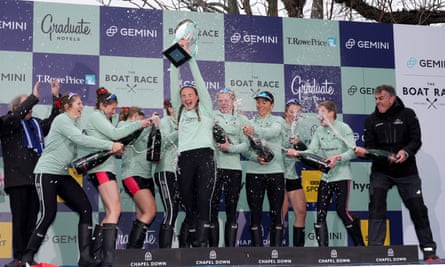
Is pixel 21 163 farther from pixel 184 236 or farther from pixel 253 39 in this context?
pixel 253 39

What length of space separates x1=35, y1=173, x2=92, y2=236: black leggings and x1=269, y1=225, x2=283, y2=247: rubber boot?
194cm

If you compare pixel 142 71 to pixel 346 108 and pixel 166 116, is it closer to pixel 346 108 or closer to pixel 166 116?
pixel 166 116

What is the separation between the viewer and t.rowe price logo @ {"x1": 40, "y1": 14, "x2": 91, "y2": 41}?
782cm

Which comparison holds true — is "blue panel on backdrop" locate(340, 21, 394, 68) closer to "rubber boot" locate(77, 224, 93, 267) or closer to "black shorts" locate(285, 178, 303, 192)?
"black shorts" locate(285, 178, 303, 192)

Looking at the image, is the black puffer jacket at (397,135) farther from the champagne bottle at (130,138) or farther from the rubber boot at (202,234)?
the champagne bottle at (130,138)

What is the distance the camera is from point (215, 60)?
27.2ft

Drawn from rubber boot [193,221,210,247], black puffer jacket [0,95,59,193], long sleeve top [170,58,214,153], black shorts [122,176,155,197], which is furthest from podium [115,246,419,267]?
black puffer jacket [0,95,59,193]

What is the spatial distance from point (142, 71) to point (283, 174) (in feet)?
6.65

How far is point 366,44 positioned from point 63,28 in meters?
3.63

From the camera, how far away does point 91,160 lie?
6.55 meters

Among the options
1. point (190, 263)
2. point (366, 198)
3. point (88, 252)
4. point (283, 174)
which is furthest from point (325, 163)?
point (88, 252)

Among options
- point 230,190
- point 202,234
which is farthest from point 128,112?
point 202,234

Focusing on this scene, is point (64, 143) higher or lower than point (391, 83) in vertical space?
lower

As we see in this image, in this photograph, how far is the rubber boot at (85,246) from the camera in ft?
21.1
